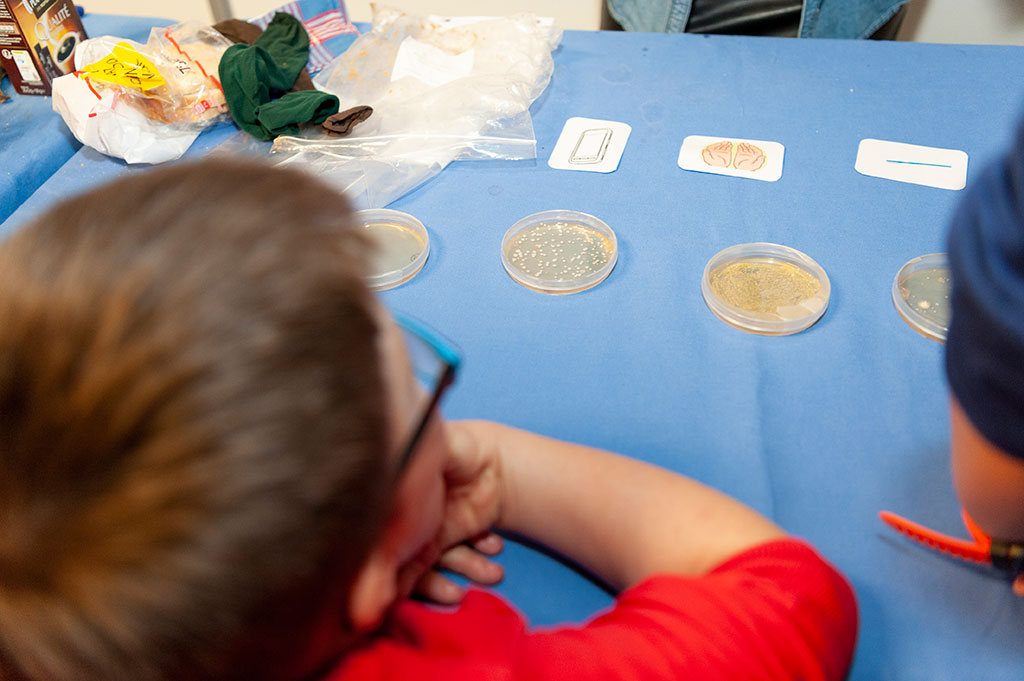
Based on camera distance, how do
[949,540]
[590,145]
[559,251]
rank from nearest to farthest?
[949,540]
[559,251]
[590,145]

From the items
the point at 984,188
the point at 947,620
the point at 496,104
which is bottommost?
the point at 947,620

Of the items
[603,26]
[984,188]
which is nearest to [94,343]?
[984,188]

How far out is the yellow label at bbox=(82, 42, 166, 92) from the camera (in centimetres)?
121

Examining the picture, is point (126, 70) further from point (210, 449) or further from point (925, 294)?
point (925, 294)

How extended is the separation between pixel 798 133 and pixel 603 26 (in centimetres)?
123

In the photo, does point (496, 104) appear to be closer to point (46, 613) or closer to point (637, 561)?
point (637, 561)

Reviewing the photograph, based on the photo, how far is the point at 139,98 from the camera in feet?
4.16

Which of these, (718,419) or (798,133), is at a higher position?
(798,133)

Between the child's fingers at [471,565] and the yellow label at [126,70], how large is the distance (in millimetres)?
1100

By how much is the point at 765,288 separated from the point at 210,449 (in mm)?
803

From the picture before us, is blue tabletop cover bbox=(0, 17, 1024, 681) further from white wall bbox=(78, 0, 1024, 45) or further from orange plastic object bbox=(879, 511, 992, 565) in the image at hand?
white wall bbox=(78, 0, 1024, 45)

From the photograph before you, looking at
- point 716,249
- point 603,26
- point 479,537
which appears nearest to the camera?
point 479,537

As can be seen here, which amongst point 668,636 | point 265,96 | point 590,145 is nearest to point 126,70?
point 265,96

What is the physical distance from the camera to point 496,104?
124 centimetres
